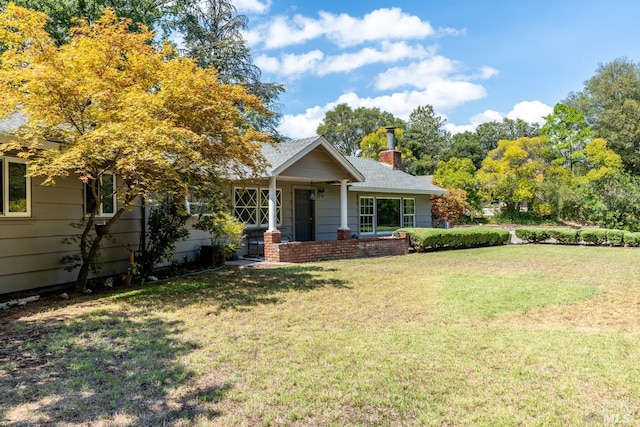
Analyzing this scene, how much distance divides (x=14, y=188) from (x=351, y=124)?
1798 inches

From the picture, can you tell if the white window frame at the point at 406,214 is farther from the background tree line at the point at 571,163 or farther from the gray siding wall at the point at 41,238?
the gray siding wall at the point at 41,238

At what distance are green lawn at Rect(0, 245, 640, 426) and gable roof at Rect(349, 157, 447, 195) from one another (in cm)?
903

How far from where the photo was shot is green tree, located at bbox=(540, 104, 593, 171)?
3281 cm

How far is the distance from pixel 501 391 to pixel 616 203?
878 inches

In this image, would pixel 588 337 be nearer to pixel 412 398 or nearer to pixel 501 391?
pixel 501 391

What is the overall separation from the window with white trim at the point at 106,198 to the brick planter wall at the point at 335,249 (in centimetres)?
444

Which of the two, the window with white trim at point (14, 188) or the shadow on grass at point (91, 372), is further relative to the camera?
the window with white trim at point (14, 188)

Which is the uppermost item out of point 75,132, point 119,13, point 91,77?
point 119,13

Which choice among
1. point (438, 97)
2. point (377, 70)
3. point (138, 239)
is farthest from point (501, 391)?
point (438, 97)

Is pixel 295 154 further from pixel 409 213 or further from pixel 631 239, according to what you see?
pixel 631 239

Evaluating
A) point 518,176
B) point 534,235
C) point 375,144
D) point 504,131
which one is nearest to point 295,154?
point 534,235

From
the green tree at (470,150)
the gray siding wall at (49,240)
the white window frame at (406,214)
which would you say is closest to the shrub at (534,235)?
the white window frame at (406,214)

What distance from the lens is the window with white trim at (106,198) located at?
836 cm

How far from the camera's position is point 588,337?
4.90 m
